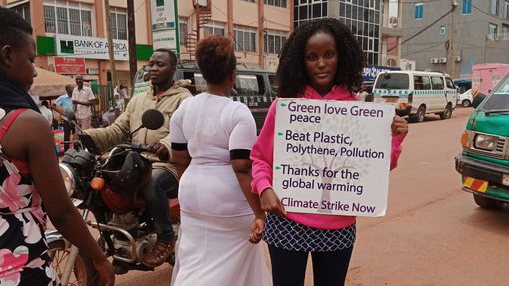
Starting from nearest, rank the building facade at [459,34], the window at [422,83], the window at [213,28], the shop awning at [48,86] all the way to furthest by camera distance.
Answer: the shop awning at [48,86] < the window at [422,83] < the window at [213,28] < the building facade at [459,34]

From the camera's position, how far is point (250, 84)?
1142 centimetres

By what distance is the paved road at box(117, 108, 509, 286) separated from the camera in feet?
11.6

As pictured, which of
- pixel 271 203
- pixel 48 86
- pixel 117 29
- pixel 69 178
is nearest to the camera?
pixel 271 203

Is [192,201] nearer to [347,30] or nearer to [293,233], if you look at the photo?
[293,233]

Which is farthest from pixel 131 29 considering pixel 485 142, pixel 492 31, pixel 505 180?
pixel 492 31

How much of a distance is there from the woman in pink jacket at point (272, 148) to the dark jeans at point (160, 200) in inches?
49.1

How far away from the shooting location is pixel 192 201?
2.27 m

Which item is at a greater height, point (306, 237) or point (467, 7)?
point (467, 7)

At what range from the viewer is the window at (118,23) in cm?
2162

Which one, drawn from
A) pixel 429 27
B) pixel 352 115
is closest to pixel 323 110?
pixel 352 115

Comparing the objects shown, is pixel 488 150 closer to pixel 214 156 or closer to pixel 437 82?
pixel 214 156

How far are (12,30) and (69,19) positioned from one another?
68.4 feet

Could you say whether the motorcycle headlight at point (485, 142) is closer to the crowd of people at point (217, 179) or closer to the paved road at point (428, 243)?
the paved road at point (428, 243)

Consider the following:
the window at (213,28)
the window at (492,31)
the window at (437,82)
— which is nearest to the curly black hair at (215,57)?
the window at (437,82)
